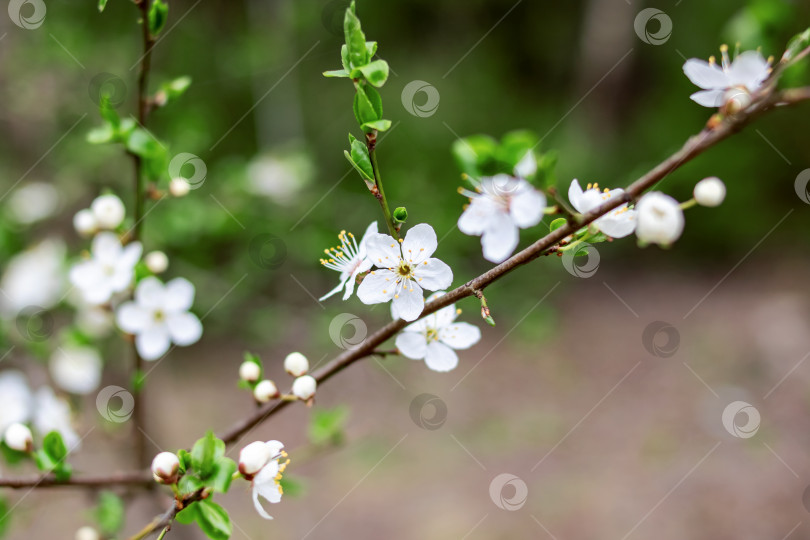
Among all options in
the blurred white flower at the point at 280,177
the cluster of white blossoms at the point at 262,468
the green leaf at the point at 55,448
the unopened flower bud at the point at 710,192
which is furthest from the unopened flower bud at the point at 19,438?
the blurred white flower at the point at 280,177

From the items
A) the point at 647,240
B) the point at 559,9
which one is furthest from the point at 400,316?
the point at 559,9

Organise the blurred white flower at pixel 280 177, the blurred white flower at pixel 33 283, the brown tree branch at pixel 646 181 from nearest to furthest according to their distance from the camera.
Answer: the brown tree branch at pixel 646 181
the blurred white flower at pixel 33 283
the blurred white flower at pixel 280 177

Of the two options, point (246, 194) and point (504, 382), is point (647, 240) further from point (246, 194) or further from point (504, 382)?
point (504, 382)

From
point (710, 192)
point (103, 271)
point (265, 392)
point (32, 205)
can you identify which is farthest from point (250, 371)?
point (32, 205)

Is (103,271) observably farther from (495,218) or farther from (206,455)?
(495,218)

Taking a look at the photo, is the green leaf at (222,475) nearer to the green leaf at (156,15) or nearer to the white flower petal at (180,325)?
the white flower petal at (180,325)
